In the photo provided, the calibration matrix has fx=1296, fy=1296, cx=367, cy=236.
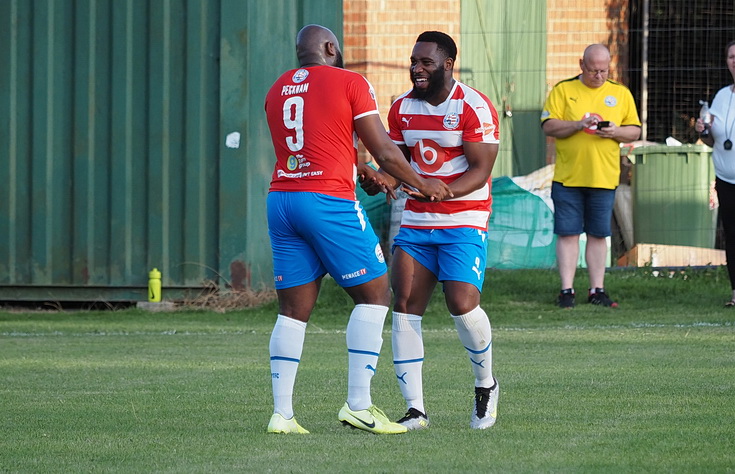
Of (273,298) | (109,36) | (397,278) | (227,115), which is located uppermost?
(109,36)

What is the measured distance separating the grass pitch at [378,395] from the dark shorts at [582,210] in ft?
A: 2.49

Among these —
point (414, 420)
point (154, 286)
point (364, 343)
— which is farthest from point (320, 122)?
point (154, 286)

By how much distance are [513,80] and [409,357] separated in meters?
9.58

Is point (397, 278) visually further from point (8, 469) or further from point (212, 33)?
point (212, 33)

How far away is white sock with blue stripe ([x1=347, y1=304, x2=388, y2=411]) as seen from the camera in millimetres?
5961

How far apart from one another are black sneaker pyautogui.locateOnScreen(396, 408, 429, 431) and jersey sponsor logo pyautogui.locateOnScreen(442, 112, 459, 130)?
1380 mm

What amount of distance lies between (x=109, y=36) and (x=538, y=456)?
31.5ft

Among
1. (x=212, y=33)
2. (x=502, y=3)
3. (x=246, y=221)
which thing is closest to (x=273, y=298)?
(x=246, y=221)

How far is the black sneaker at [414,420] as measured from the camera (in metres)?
5.97

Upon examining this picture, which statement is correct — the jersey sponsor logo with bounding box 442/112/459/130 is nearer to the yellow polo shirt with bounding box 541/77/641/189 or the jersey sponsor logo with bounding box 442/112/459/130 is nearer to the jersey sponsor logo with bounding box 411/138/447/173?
the jersey sponsor logo with bounding box 411/138/447/173

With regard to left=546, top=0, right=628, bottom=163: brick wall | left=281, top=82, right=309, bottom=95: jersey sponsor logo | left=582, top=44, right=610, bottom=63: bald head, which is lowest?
left=281, top=82, right=309, bottom=95: jersey sponsor logo

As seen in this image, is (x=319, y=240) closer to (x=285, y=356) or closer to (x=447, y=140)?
(x=285, y=356)

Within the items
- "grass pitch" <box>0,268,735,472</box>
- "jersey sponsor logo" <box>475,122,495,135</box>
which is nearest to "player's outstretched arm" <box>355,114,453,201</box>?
"jersey sponsor logo" <box>475,122,495,135</box>

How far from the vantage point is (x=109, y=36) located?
1350cm
